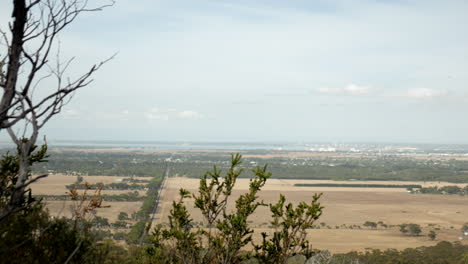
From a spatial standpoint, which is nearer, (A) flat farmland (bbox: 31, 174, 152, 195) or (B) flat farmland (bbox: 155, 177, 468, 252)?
(B) flat farmland (bbox: 155, 177, 468, 252)

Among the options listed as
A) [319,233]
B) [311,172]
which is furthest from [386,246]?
[311,172]

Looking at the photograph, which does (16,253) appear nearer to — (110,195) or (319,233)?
(319,233)

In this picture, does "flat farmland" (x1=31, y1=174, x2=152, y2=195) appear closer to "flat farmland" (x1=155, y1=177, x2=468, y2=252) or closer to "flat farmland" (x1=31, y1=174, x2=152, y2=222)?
"flat farmland" (x1=31, y1=174, x2=152, y2=222)

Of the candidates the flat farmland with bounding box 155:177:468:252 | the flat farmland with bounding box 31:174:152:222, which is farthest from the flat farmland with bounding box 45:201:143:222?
the flat farmland with bounding box 155:177:468:252

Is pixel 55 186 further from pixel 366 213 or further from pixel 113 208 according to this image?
pixel 366 213

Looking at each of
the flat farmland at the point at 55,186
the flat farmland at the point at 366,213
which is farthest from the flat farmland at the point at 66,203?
the flat farmland at the point at 366,213

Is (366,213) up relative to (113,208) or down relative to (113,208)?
down

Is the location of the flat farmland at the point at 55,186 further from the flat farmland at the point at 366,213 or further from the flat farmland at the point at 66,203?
the flat farmland at the point at 366,213

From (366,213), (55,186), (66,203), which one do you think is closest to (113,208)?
(66,203)
